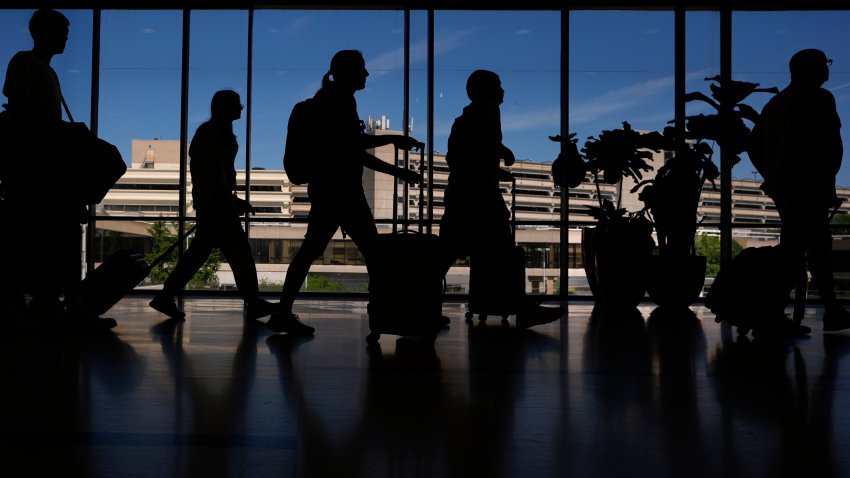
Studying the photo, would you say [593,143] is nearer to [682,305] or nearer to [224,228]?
[682,305]

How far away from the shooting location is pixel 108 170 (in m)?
3.86

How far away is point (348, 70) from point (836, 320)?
263cm

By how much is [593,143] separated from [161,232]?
4.30 meters

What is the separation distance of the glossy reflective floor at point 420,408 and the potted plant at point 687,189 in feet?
7.42

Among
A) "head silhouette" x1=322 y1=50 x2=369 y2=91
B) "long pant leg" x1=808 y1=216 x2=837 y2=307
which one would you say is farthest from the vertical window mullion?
"long pant leg" x1=808 y1=216 x2=837 y2=307

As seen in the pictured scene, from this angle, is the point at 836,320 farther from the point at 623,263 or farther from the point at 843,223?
the point at 843,223

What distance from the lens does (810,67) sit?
4.09m

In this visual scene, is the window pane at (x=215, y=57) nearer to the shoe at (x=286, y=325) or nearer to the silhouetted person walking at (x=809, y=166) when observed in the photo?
the shoe at (x=286, y=325)

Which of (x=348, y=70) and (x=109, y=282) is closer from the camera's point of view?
(x=348, y=70)

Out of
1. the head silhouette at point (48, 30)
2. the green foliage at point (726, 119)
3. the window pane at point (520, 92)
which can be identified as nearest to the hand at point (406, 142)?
the head silhouette at point (48, 30)

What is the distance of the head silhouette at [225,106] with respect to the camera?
468 cm

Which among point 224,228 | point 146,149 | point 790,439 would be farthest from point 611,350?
point 146,149

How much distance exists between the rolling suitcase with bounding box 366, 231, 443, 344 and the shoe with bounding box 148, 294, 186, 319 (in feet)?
5.81
